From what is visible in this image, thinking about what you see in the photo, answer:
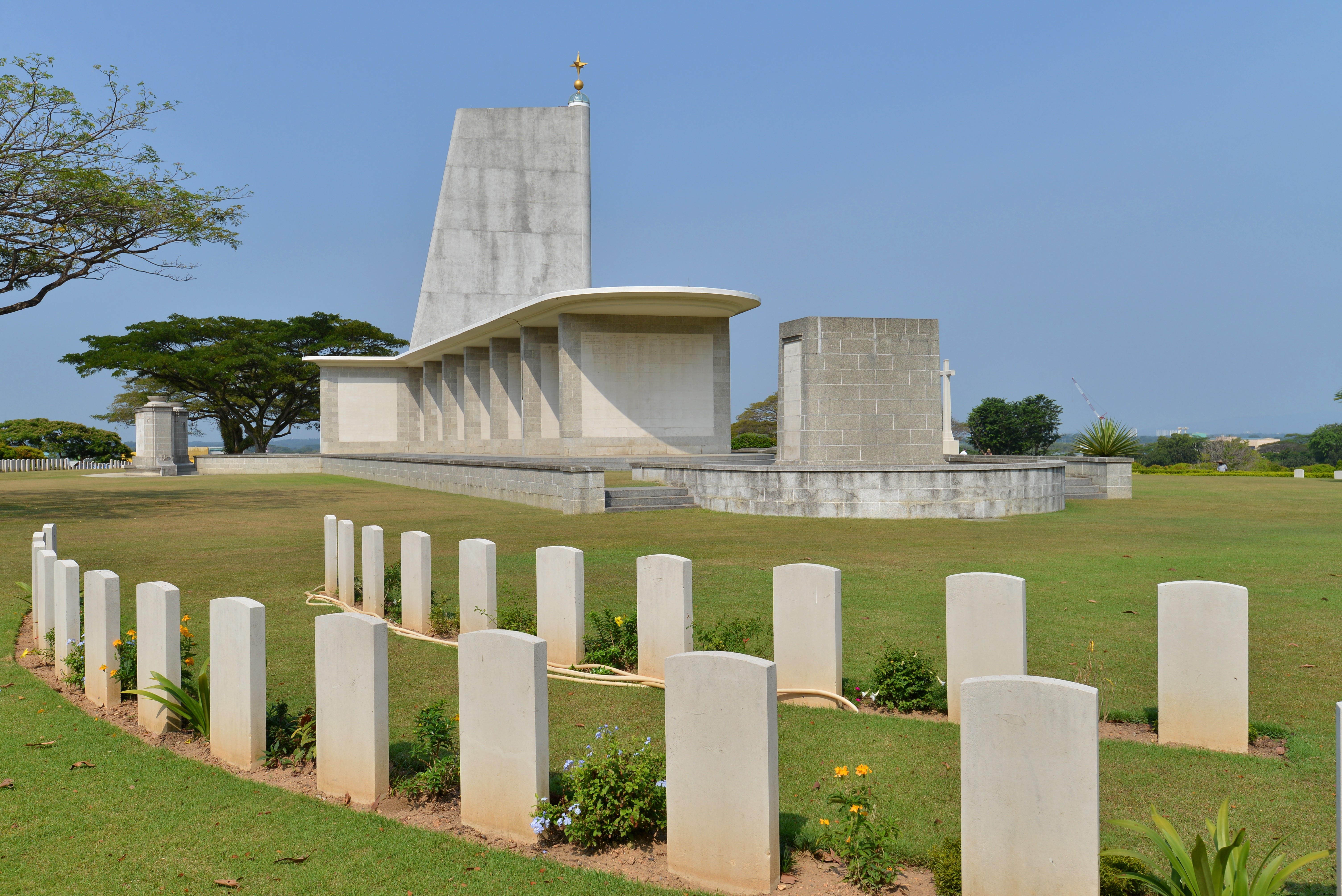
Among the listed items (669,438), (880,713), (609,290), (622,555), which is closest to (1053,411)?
(669,438)

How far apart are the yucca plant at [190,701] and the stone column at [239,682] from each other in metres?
0.27

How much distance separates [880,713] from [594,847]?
7.31 ft

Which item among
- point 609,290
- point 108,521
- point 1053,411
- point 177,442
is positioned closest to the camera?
point 108,521

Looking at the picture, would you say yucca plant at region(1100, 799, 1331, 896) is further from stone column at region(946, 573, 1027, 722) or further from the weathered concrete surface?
the weathered concrete surface

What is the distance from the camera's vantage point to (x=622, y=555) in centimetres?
1138

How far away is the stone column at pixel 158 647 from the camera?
4996 millimetres

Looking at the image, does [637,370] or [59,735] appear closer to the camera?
[59,735]

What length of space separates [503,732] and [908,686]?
2589mm

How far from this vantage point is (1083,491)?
20.5 metres

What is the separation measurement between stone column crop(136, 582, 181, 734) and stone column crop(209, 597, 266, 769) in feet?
1.40

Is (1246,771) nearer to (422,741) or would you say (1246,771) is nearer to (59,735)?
(422,741)

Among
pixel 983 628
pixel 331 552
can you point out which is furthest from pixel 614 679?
pixel 331 552

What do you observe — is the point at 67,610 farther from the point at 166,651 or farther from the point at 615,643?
the point at 615,643

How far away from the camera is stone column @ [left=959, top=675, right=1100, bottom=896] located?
9.11 ft
